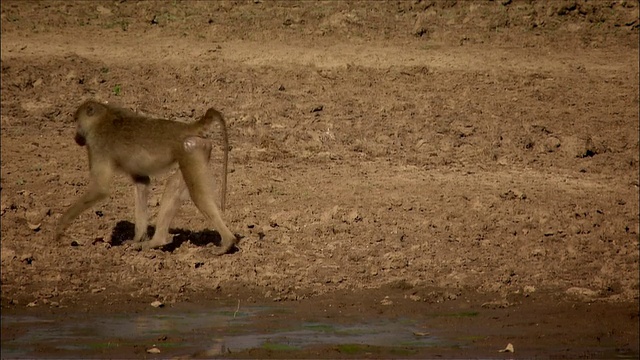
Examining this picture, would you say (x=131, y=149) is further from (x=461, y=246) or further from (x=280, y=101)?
(x=280, y=101)

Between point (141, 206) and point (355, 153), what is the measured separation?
Result: 308 centimetres

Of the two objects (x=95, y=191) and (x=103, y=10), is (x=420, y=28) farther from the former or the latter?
(x=95, y=191)

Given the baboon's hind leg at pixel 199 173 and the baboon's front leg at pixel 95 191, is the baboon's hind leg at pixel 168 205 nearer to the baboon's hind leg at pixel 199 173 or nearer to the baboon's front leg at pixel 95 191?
the baboon's hind leg at pixel 199 173

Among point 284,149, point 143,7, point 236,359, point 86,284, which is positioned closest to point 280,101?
point 284,149

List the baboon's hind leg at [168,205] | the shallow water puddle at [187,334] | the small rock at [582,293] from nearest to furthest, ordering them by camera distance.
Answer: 1. the shallow water puddle at [187,334]
2. the small rock at [582,293]
3. the baboon's hind leg at [168,205]

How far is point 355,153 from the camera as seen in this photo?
43.0 feet

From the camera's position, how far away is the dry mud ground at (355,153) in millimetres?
10039

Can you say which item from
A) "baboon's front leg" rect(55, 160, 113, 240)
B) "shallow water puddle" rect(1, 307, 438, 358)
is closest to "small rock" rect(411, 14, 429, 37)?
"baboon's front leg" rect(55, 160, 113, 240)

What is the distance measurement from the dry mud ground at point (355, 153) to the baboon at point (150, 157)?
35 cm

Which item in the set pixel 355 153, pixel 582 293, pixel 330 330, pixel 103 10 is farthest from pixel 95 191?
pixel 103 10

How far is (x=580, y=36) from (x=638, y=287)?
7.27m

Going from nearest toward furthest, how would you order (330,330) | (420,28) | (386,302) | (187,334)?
(187,334) → (330,330) → (386,302) → (420,28)

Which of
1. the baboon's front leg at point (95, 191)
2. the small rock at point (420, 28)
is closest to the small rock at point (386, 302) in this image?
the baboon's front leg at point (95, 191)

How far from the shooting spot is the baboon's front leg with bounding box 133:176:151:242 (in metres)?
10.6
